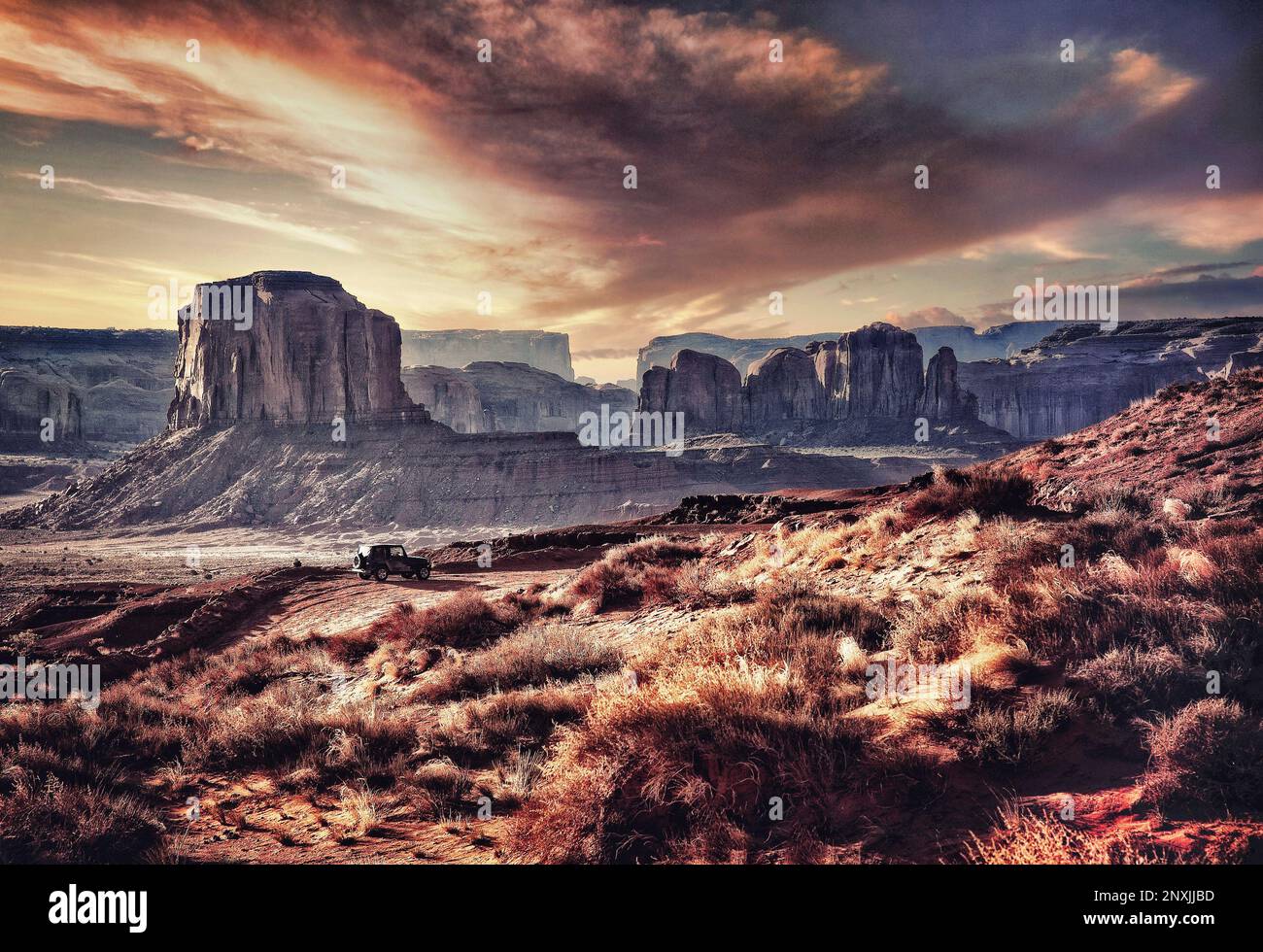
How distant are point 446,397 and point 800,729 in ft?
471

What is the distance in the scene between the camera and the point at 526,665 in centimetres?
903

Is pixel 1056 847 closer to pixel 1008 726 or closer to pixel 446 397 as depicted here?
pixel 1008 726

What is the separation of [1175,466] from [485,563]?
22573 mm

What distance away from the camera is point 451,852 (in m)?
4.95

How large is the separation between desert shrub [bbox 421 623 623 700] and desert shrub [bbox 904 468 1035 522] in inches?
259

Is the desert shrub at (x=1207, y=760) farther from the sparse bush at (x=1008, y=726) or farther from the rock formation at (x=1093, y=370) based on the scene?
the rock formation at (x=1093, y=370)

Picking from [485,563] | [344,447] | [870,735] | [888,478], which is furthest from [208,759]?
[888,478]

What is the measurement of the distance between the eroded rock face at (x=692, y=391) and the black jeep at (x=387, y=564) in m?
110

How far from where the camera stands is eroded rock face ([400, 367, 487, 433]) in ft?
461

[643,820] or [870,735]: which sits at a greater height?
[870,735]

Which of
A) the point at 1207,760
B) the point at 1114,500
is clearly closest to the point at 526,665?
the point at 1207,760

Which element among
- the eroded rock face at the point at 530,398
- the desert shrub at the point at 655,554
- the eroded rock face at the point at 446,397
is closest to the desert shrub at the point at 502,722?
the desert shrub at the point at 655,554
